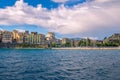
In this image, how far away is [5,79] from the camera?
3769 centimetres

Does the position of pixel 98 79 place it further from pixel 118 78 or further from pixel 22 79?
pixel 22 79

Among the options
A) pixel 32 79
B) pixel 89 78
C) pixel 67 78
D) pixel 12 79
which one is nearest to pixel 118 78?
pixel 89 78

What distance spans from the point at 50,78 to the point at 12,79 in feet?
18.8

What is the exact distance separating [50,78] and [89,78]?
586 centimetres

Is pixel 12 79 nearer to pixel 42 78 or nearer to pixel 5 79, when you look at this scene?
pixel 5 79

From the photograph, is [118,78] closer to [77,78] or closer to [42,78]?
[77,78]

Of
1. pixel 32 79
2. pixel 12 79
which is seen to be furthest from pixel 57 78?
pixel 12 79

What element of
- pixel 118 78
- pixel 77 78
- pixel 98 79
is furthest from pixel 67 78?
pixel 118 78

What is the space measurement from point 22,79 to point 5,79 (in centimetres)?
242


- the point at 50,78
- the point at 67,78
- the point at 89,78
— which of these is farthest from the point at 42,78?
the point at 89,78

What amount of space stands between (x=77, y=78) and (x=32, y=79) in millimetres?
6742

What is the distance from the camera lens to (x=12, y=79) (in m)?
37.8

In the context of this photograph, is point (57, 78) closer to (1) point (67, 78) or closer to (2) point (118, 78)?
(1) point (67, 78)

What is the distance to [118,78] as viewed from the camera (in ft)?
125
